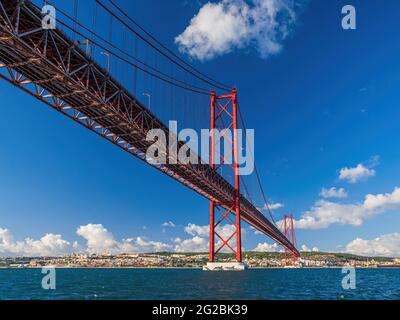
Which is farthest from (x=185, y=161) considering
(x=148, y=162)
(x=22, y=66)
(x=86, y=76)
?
(x=22, y=66)

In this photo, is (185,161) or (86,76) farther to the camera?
(185,161)

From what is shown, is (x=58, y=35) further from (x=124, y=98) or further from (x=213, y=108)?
(x=213, y=108)

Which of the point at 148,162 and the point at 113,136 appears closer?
the point at 113,136

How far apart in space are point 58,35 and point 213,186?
3289 cm
